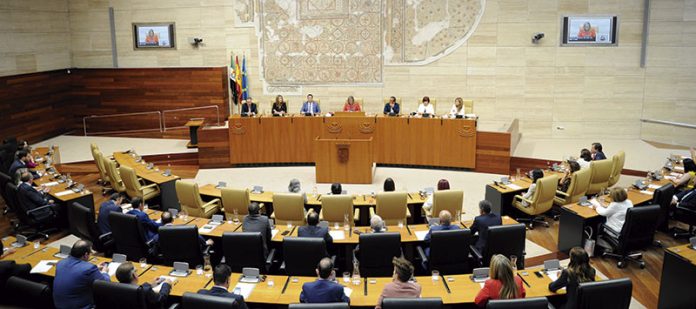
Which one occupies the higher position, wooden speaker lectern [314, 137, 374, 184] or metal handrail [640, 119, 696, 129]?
metal handrail [640, 119, 696, 129]

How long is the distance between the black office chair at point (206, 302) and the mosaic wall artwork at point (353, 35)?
12665mm

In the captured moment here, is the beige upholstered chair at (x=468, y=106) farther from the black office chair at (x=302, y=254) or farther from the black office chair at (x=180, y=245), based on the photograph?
the black office chair at (x=180, y=245)

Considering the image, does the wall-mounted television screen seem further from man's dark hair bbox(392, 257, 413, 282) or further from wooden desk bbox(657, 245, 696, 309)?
man's dark hair bbox(392, 257, 413, 282)

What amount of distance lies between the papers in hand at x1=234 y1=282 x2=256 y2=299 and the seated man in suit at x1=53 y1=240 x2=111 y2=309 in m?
1.48

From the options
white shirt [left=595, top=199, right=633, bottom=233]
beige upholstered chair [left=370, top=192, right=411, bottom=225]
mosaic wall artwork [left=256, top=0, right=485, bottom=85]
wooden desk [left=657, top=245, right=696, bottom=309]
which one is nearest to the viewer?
wooden desk [left=657, top=245, right=696, bottom=309]

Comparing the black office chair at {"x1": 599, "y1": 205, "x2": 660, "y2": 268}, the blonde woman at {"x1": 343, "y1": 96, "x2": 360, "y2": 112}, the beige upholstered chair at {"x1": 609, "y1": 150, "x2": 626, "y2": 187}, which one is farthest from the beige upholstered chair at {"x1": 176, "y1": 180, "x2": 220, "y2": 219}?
the beige upholstered chair at {"x1": 609, "y1": 150, "x2": 626, "y2": 187}

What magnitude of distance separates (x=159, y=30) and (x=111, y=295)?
14.0m

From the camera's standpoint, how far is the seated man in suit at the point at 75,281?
253 inches

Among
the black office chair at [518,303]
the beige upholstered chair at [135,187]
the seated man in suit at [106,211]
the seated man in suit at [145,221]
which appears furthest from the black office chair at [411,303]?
the beige upholstered chair at [135,187]

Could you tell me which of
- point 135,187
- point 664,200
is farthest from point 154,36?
point 664,200

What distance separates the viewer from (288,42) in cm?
1770

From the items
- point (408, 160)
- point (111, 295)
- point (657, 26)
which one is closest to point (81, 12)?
point (408, 160)

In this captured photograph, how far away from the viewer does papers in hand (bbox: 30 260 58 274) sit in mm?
7152

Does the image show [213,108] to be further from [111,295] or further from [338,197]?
[111,295]
